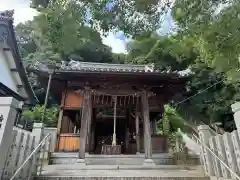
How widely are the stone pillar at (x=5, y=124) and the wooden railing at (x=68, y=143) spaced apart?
6866mm

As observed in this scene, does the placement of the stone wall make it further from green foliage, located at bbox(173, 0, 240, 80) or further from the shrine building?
green foliage, located at bbox(173, 0, 240, 80)

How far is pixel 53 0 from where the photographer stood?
4457 millimetres

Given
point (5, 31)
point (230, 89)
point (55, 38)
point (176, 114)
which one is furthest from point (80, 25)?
point (176, 114)

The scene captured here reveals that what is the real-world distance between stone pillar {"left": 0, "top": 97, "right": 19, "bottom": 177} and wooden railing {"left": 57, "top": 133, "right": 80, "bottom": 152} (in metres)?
6.87

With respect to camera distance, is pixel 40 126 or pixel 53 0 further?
pixel 40 126

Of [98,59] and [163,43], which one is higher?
[98,59]

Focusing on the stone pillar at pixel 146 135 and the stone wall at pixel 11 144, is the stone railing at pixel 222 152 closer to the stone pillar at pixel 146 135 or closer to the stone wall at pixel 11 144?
the stone pillar at pixel 146 135

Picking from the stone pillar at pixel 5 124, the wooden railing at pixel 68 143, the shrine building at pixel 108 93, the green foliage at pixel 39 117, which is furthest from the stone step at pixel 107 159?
the green foliage at pixel 39 117

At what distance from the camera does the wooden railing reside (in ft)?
33.8

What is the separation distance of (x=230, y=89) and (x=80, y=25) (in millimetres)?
11090

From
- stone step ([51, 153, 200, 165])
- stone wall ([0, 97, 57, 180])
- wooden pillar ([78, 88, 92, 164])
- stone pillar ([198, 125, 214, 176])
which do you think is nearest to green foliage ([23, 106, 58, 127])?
stone step ([51, 153, 200, 165])

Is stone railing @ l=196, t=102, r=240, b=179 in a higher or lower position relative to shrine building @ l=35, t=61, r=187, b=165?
lower

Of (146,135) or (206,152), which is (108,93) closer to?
(146,135)

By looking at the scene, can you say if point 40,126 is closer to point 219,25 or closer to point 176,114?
point 219,25
